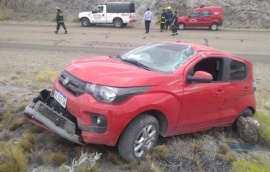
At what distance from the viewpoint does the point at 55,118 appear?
3752 millimetres

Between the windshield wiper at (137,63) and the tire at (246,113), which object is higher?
the windshield wiper at (137,63)

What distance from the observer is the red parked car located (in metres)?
23.2

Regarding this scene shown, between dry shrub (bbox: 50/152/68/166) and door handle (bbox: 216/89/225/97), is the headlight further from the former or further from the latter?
door handle (bbox: 216/89/225/97)

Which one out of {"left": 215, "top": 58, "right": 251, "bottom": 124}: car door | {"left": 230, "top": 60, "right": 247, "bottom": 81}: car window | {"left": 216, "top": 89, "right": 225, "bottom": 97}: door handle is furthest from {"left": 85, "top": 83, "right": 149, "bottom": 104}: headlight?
{"left": 230, "top": 60, "right": 247, "bottom": 81}: car window

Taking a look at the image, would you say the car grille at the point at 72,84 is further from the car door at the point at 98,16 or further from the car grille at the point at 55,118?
the car door at the point at 98,16

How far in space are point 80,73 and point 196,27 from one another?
71.4 feet

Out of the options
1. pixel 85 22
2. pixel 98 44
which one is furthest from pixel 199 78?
pixel 85 22

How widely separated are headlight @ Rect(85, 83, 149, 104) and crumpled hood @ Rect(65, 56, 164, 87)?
6 centimetres

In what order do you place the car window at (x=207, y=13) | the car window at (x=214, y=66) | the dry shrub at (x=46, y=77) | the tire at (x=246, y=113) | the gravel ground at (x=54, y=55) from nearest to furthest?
the car window at (x=214, y=66), the tire at (x=246, y=113), the gravel ground at (x=54, y=55), the dry shrub at (x=46, y=77), the car window at (x=207, y=13)

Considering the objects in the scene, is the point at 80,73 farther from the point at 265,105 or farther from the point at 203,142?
the point at 265,105

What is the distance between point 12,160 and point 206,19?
22005 millimetres

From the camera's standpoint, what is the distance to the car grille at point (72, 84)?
356 cm

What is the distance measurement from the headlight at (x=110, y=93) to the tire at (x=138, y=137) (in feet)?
1.12

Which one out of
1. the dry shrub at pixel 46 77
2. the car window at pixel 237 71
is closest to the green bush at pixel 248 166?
the car window at pixel 237 71
